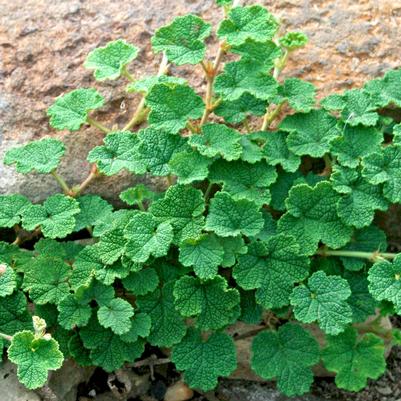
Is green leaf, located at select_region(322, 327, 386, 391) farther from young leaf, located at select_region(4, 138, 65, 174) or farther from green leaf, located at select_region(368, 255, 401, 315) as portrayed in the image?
young leaf, located at select_region(4, 138, 65, 174)

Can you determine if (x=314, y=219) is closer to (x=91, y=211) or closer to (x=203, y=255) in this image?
(x=203, y=255)

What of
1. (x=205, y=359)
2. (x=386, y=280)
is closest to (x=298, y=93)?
(x=386, y=280)

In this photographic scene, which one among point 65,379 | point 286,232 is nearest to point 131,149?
point 286,232

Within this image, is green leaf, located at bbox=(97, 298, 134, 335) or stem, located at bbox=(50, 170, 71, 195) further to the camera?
stem, located at bbox=(50, 170, 71, 195)

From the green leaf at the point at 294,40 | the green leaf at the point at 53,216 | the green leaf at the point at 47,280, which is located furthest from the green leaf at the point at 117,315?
the green leaf at the point at 294,40

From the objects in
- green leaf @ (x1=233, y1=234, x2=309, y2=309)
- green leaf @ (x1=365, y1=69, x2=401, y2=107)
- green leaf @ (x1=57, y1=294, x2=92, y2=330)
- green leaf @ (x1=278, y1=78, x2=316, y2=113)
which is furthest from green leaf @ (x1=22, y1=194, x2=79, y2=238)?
green leaf @ (x1=365, y1=69, x2=401, y2=107)

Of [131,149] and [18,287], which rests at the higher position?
[131,149]

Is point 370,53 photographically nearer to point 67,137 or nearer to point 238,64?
point 238,64
